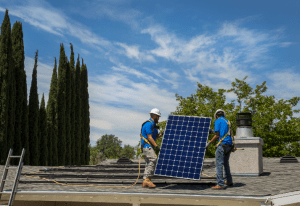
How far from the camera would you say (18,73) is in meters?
27.5

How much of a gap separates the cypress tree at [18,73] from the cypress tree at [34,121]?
64.4 inches

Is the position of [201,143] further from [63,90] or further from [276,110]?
[276,110]

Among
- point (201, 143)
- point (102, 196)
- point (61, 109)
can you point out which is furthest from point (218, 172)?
point (61, 109)

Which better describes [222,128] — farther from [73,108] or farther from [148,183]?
[73,108]

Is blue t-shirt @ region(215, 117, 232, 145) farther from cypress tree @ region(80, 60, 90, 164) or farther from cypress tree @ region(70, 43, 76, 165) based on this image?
cypress tree @ region(80, 60, 90, 164)

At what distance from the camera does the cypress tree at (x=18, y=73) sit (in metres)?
25.6

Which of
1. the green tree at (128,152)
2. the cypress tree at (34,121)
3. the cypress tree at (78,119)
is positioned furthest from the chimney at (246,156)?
the green tree at (128,152)

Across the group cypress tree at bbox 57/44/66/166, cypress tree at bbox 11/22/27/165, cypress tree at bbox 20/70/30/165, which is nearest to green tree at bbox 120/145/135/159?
cypress tree at bbox 57/44/66/166

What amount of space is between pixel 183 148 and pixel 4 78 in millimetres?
21249

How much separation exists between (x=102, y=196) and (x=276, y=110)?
1613 inches

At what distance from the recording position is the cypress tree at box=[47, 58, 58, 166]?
30.7 metres

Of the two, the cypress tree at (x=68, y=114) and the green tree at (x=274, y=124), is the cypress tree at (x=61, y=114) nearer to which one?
the cypress tree at (x=68, y=114)

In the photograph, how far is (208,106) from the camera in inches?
1773

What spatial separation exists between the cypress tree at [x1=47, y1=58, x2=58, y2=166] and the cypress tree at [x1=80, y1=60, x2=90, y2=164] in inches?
280
